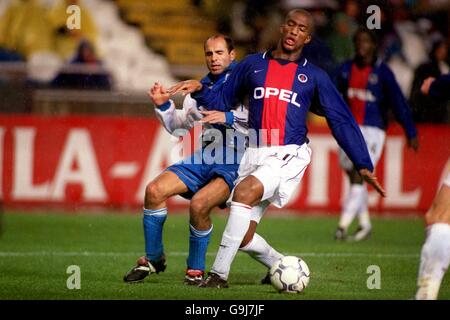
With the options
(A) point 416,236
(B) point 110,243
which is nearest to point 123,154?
(B) point 110,243

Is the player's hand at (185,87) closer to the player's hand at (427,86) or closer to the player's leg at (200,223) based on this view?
the player's leg at (200,223)

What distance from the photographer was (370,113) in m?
13.7

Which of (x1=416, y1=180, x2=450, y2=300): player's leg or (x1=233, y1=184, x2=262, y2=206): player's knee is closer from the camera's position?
(x1=416, y1=180, x2=450, y2=300): player's leg

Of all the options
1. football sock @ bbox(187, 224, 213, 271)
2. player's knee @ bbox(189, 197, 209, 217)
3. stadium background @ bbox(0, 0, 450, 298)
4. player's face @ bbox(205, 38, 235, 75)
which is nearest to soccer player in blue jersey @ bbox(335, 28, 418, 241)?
stadium background @ bbox(0, 0, 450, 298)

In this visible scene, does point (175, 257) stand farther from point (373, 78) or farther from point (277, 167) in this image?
point (373, 78)

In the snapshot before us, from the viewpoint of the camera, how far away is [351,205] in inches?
531

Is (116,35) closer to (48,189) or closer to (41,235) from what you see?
(48,189)

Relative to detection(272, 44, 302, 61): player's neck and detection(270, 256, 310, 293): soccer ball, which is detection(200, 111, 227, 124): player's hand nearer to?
detection(272, 44, 302, 61): player's neck

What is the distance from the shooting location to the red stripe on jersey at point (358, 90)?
13578 mm

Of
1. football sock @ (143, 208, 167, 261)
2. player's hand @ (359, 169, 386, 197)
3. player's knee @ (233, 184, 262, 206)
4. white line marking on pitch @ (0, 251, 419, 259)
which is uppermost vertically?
player's hand @ (359, 169, 386, 197)

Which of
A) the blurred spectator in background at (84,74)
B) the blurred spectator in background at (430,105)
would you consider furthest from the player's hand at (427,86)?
the blurred spectator in background at (84,74)

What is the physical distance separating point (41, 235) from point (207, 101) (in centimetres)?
461

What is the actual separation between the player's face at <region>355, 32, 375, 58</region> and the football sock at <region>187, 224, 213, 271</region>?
511 cm

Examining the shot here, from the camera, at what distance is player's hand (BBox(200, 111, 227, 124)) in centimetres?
A: 877
